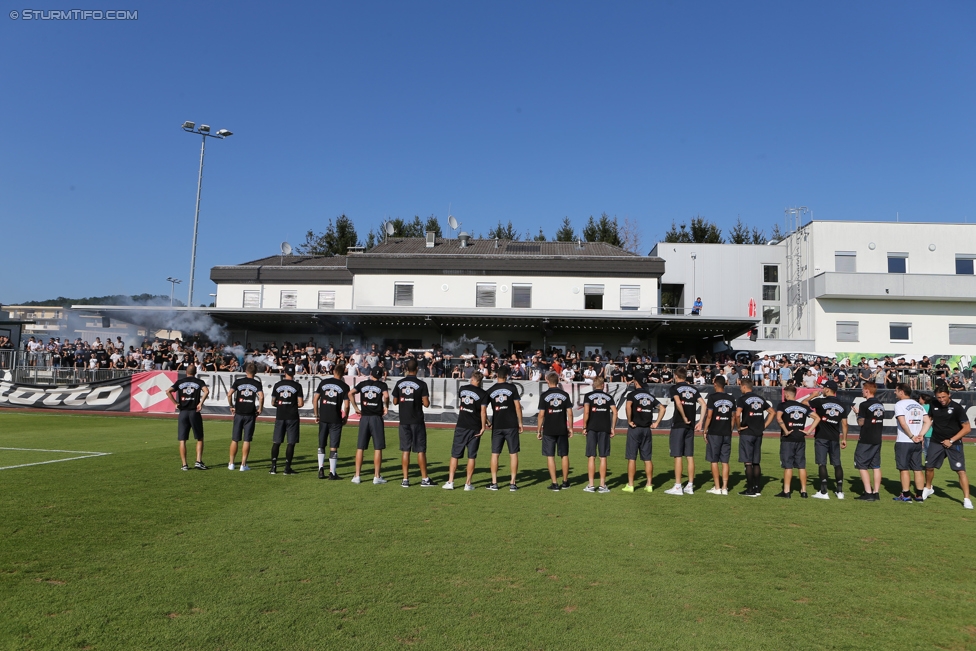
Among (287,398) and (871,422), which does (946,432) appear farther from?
(287,398)

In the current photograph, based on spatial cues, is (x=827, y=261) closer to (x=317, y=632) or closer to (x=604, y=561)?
(x=604, y=561)

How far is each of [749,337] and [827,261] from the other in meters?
6.83

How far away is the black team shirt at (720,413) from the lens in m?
10.6

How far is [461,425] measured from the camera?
10422 mm

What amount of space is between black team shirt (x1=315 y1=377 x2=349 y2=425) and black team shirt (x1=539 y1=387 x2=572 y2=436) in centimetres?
346

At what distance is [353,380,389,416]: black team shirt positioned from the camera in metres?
10.5

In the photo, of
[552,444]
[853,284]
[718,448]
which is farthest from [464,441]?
[853,284]

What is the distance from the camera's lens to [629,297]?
3300 cm

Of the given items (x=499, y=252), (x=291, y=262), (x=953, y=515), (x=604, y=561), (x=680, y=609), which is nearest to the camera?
(x=680, y=609)

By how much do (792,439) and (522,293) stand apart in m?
23.4

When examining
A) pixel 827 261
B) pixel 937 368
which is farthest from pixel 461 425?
pixel 827 261

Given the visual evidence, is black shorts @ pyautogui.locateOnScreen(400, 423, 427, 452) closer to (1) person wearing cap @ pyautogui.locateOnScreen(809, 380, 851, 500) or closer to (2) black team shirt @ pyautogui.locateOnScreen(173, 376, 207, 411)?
(2) black team shirt @ pyautogui.locateOnScreen(173, 376, 207, 411)

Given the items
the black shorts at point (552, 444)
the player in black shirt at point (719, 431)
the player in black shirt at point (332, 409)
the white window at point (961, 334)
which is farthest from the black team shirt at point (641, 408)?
the white window at point (961, 334)

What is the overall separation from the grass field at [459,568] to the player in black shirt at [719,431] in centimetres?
57
